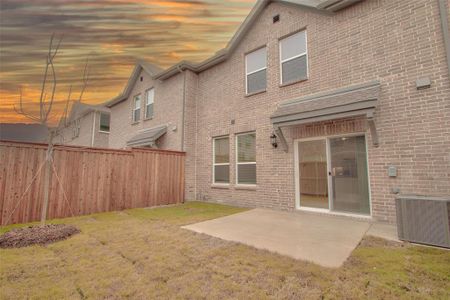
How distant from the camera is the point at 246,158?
9062 millimetres

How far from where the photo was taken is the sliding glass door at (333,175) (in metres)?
6.24

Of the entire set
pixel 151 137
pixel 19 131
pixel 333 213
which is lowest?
pixel 333 213

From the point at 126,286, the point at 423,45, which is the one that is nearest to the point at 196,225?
the point at 126,286

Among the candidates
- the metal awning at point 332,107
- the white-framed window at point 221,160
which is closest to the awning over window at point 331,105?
the metal awning at point 332,107

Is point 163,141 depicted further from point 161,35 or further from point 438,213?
point 438,213

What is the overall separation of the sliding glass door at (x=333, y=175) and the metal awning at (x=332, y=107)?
0.67 metres

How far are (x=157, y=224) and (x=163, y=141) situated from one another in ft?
22.1

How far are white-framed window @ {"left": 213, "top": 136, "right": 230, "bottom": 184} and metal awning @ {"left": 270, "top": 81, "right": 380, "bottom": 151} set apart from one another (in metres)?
2.97

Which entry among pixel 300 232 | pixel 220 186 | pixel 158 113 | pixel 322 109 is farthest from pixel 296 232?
pixel 158 113

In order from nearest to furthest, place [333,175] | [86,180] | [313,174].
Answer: [333,175], [313,174], [86,180]

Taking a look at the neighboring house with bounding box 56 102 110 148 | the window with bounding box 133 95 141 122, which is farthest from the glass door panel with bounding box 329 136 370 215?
the neighboring house with bounding box 56 102 110 148

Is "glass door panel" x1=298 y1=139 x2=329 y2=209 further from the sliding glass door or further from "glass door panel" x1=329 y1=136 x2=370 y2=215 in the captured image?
"glass door panel" x1=329 y1=136 x2=370 y2=215

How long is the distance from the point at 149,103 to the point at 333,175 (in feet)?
37.7

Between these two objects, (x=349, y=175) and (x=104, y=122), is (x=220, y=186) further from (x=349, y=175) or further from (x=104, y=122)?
(x=104, y=122)
